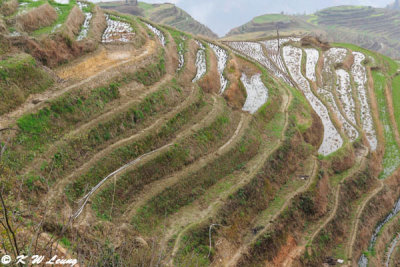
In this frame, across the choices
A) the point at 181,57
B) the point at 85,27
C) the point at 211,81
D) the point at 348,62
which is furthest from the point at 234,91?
the point at 348,62

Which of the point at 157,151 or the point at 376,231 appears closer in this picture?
the point at 157,151

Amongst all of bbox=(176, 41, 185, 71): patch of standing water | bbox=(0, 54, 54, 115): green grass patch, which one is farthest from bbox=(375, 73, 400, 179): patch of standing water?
bbox=(0, 54, 54, 115): green grass patch

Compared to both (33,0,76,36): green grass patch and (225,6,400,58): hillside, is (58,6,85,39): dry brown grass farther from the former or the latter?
(225,6,400,58): hillside

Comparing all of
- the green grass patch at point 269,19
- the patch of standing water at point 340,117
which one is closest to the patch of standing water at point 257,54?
the patch of standing water at point 340,117

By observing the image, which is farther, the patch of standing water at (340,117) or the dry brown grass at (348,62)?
the dry brown grass at (348,62)

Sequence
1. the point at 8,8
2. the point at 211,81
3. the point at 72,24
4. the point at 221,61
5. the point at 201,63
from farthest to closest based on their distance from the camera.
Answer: the point at 221,61 → the point at 201,63 → the point at 211,81 → the point at 72,24 → the point at 8,8

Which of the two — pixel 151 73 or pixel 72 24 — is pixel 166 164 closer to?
pixel 151 73

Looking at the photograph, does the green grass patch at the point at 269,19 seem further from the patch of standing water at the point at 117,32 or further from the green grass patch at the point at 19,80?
the green grass patch at the point at 19,80
